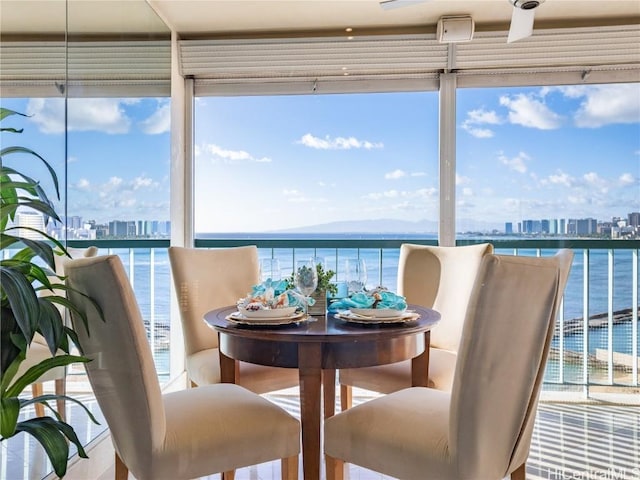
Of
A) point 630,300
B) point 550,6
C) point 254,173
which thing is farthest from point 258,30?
point 630,300

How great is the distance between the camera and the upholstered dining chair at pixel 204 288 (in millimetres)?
2322

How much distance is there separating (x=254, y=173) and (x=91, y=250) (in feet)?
5.62

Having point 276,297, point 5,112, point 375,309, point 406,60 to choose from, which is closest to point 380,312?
point 375,309

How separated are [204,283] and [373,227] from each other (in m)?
1.40

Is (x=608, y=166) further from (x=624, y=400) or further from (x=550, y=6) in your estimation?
(x=624, y=400)

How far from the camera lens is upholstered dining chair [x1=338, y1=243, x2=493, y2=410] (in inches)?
83.7

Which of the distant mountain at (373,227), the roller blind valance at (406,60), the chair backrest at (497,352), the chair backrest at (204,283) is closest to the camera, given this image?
the chair backrest at (497,352)

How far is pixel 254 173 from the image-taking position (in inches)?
141

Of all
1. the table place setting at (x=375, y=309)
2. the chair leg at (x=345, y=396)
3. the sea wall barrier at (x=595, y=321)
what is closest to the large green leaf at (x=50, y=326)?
the table place setting at (x=375, y=309)

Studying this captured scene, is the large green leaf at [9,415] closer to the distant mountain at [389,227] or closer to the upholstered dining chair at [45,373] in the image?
the upholstered dining chair at [45,373]

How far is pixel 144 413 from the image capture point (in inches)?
53.2

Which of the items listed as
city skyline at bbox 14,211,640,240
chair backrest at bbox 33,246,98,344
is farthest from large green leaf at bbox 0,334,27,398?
city skyline at bbox 14,211,640,240

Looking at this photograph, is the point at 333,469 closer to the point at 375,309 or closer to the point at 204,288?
the point at 375,309

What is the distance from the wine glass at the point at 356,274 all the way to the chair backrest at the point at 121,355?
85 centimetres
